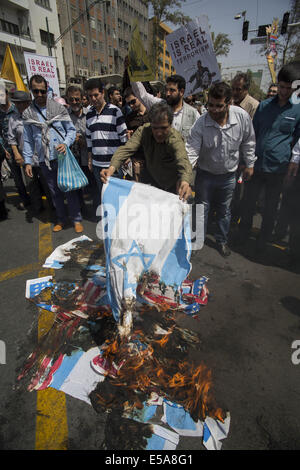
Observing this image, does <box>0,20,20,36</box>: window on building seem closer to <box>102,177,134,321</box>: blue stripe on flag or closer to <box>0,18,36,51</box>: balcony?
<box>0,18,36,51</box>: balcony

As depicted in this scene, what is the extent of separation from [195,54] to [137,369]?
14.8 ft

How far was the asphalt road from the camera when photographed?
163 centimetres

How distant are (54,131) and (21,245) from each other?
1.77 m

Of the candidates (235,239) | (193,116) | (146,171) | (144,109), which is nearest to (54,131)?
(144,109)

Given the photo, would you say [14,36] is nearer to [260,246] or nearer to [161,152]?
[161,152]

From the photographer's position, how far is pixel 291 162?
319 cm

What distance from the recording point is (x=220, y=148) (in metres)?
3.13

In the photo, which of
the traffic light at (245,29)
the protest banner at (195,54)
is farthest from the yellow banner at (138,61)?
the traffic light at (245,29)

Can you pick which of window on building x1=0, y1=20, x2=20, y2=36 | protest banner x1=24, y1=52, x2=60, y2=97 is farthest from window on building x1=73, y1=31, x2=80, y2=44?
protest banner x1=24, y1=52, x2=60, y2=97

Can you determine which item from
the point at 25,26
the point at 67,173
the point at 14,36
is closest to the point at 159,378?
the point at 67,173

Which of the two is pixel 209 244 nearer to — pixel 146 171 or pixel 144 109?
pixel 146 171

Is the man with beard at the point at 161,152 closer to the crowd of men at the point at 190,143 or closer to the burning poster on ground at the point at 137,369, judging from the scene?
the crowd of men at the point at 190,143

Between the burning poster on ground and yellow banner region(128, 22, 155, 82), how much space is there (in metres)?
2.64

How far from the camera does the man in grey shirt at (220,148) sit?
9.47ft
